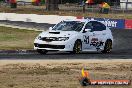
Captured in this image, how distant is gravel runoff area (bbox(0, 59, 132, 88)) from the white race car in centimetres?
351

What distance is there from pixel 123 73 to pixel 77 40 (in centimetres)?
685

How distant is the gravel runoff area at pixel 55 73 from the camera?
1153cm

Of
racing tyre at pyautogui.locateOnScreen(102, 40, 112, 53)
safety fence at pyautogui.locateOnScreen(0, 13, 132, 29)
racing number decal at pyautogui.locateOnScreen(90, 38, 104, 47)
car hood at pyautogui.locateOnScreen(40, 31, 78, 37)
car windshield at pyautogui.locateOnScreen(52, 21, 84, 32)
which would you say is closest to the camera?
car hood at pyautogui.locateOnScreen(40, 31, 78, 37)

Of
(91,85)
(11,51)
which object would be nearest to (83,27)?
(11,51)

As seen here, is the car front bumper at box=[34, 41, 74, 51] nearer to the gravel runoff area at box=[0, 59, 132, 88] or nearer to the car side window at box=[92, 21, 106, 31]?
the car side window at box=[92, 21, 106, 31]

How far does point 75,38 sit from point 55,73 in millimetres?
6990

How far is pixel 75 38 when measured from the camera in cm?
2045

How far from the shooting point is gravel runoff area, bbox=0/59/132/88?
1153 centimetres

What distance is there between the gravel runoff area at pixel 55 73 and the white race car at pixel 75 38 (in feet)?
11.5

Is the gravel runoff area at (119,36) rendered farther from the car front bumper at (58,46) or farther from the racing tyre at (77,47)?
the car front bumper at (58,46)

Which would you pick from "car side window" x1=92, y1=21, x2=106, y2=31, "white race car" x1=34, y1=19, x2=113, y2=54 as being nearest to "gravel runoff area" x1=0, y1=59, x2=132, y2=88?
"white race car" x1=34, y1=19, x2=113, y2=54

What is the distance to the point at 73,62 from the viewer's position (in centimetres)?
1672

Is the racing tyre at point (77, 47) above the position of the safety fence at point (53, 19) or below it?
above

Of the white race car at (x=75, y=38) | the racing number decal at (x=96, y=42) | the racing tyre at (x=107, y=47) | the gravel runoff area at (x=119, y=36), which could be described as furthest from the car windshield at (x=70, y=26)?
the gravel runoff area at (x=119, y=36)
